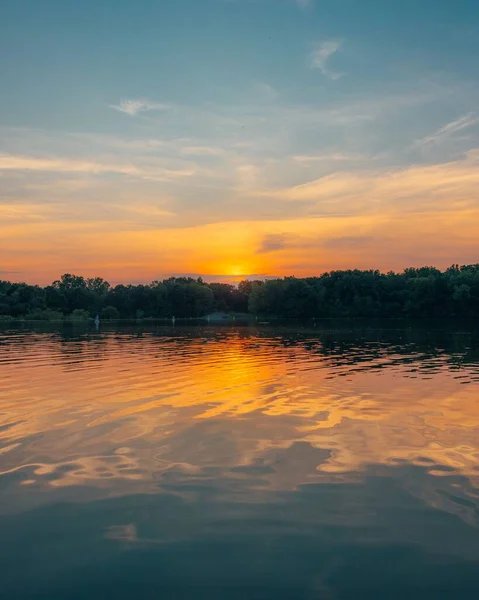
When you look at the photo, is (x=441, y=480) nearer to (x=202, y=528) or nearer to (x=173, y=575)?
(x=202, y=528)

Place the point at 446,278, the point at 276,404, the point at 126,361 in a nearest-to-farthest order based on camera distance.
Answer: the point at 276,404 → the point at 126,361 → the point at 446,278

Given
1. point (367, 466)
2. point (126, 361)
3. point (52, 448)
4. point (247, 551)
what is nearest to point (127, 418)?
point (52, 448)

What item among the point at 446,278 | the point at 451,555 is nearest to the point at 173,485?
the point at 451,555

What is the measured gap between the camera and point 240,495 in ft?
40.5

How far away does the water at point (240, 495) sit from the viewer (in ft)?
28.8

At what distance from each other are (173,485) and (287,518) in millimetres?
3336

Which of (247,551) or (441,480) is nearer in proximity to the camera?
(247,551)

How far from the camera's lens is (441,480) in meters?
13.2

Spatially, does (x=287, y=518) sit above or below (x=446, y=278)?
below

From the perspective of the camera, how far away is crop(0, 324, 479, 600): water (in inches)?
345

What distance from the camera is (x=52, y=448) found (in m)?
16.2

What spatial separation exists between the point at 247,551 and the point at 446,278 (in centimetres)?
19825

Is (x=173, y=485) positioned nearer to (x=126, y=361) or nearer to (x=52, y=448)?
(x=52, y=448)

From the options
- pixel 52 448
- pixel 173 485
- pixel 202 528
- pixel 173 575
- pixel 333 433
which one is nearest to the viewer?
pixel 173 575
